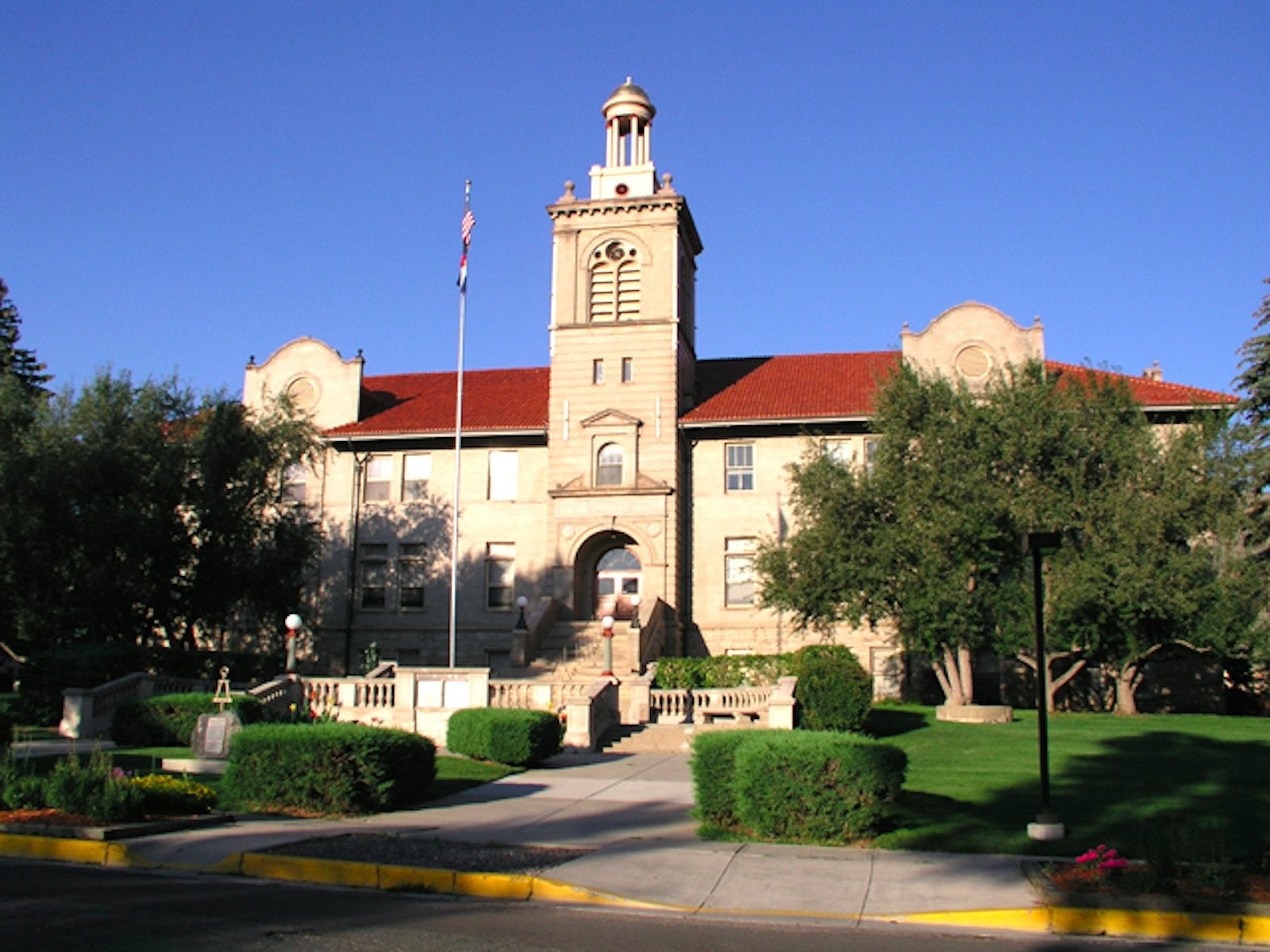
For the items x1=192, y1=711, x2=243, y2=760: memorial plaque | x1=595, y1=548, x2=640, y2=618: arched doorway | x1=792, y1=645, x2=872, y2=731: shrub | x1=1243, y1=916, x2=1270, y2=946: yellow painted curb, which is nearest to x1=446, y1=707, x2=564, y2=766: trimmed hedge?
x1=192, y1=711, x2=243, y2=760: memorial plaque

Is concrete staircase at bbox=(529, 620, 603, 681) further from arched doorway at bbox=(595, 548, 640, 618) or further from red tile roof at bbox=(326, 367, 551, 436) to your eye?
red tile roof at bbox=(326, 367, 551, 436)

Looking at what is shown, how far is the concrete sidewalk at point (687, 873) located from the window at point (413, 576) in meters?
24.1

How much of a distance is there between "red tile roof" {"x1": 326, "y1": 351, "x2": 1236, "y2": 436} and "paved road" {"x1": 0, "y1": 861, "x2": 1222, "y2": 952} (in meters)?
26.5

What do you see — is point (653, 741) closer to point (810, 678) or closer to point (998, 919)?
point (810, 678)

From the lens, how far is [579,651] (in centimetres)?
3312

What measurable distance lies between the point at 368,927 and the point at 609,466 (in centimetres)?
2854

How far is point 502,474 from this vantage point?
128 ft

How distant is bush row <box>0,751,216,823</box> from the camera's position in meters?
12.8

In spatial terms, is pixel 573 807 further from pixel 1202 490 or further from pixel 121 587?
pixel 1202 490

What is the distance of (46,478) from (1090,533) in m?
26.8

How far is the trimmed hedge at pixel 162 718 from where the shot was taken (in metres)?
22.7

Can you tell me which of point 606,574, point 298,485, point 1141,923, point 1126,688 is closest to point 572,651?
point 606,574

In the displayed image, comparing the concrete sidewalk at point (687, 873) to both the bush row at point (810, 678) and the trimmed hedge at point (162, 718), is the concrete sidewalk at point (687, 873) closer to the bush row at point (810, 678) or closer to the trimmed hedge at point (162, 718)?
the trimmed hedge at point (162, 718)

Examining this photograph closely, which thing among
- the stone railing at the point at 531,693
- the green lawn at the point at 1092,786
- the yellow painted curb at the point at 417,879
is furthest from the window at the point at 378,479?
the yellow painted curb at the point at 417,879
